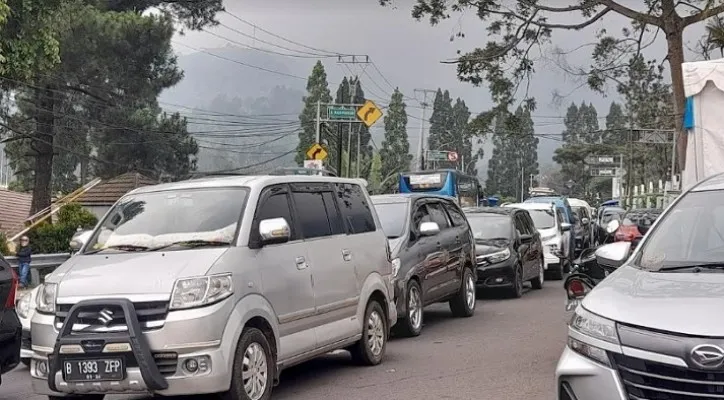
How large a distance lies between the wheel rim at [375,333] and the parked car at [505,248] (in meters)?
7.10

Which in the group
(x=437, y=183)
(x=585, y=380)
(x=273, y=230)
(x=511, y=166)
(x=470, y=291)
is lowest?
(x=470, y=291)

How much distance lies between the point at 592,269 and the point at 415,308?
10.5 feet

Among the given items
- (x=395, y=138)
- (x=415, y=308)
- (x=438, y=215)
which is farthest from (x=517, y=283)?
(x=395, y=138)

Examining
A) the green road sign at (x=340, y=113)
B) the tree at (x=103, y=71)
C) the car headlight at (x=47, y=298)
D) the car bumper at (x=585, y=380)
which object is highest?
the tree at (x=103, y=71)

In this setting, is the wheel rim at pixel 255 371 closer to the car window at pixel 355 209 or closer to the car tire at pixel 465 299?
the car window at pixel 355 209

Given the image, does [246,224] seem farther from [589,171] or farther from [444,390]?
[589,171]

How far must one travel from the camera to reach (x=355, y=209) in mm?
9828

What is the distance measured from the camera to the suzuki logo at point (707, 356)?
4.42 meters

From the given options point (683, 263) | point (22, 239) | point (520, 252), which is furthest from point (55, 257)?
point (683, 263)

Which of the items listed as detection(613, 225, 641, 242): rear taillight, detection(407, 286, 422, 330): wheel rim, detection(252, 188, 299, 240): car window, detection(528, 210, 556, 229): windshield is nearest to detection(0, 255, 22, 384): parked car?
detection(252, 188, 299, 240): car window

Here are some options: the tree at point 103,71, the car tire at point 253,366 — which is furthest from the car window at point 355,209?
the tree at point 103,71

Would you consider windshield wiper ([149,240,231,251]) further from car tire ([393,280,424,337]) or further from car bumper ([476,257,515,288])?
car bumper ([476,257,515,288])

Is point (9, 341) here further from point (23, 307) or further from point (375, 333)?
point (375, 333)

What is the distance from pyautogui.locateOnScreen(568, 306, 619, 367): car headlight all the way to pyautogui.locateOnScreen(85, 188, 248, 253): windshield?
3.22 m
